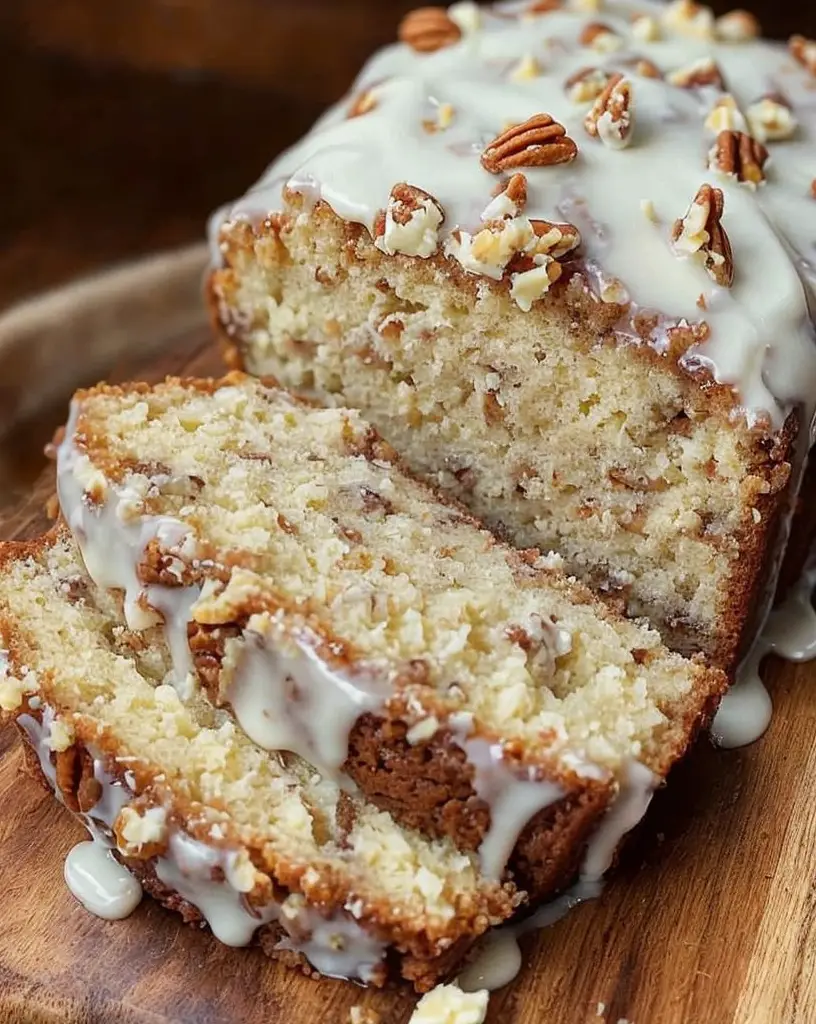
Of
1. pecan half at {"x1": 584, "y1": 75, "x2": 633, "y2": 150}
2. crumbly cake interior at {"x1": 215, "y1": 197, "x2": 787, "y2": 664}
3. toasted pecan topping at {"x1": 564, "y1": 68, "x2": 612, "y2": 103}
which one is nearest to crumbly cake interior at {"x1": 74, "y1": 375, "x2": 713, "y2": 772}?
crumbly cake interior at {"x1": 215, "y1": 197, "x2": 787, "y2": 664}

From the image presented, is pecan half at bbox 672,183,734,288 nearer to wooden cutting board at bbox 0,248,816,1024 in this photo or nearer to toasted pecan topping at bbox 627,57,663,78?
toasted pecan topping at bbox 627,57,663,78

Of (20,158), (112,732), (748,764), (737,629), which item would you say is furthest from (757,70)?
(20,158)

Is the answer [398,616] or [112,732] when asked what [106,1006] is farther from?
[398,616]

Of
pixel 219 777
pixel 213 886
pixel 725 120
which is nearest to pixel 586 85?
pixel 725 120

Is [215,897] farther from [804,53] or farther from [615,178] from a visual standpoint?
[804,53]

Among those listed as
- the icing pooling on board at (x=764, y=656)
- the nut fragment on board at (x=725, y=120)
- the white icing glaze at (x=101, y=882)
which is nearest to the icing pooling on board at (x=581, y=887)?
the icing pooling on board at (x=764, y=656)

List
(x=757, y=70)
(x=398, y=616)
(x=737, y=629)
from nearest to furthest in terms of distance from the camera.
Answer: (x=398, y=616), (x=737, y=629), (x=757, y=70)
